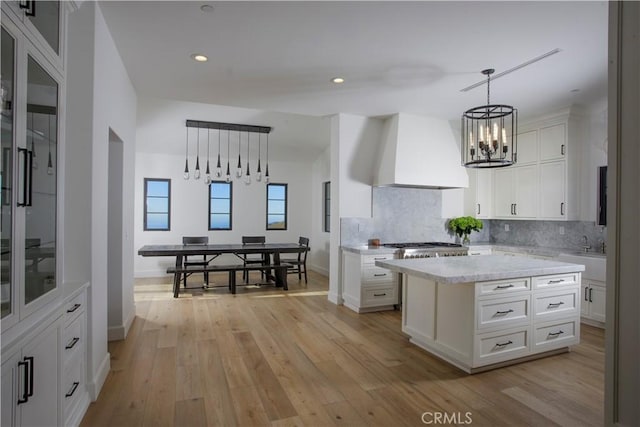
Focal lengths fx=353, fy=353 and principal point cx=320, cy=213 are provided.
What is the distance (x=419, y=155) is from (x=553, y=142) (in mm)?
1767

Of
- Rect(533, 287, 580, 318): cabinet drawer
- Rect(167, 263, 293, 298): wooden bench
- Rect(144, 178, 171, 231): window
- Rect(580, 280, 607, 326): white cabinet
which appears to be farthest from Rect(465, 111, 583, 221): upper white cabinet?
Rect(144, 178, 171, 231): window

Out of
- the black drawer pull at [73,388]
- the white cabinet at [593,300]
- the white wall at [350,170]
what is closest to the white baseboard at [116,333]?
the black drawer pull at [73,388]

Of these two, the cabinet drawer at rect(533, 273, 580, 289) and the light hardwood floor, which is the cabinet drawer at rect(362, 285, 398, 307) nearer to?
the light hardwood floor

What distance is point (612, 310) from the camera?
1.02 metres

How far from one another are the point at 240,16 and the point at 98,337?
254 cm

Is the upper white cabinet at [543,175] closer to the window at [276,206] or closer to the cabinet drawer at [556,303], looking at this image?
the cabinet drawer at [556,303]

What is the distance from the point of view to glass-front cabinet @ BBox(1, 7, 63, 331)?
4.50 ft

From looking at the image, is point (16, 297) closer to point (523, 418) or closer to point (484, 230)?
point (523, 418)

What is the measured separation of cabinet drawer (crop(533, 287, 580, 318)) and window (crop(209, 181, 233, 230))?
6.14 m

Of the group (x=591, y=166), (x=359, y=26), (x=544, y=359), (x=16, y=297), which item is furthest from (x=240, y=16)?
(x=591, y=166)

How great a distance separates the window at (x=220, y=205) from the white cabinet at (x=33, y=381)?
601 cm

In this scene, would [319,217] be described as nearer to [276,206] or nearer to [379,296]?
[276,206]

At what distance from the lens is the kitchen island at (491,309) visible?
279 centimetres

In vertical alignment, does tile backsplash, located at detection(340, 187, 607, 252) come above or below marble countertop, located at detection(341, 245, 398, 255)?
above
